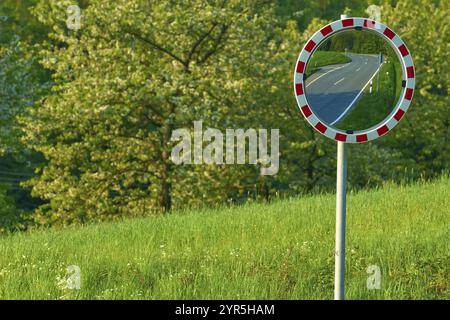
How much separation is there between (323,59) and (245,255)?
11.2ft

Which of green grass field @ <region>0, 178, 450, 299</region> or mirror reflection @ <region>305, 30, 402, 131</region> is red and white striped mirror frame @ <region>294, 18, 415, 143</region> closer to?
mirror reflection @ <region>305, 30, 402, 131</region>

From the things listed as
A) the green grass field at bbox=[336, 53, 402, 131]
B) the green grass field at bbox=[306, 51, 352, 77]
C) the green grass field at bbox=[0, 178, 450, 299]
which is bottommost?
the green grass field at bbox=[0, 178, 450, 299]

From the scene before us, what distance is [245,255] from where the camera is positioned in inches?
353

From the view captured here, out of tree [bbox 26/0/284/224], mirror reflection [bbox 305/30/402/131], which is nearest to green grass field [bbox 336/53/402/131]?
mirror reflection [bbox 305/30/402/131]

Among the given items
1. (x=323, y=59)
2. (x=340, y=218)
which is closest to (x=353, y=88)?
(x=323, y=59)

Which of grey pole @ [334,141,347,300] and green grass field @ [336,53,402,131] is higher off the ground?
green grass field @ [336,53,402,131]

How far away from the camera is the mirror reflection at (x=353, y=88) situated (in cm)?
611

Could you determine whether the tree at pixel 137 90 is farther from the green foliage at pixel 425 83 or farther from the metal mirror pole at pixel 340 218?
the metal mirror pole at pixel 340 218

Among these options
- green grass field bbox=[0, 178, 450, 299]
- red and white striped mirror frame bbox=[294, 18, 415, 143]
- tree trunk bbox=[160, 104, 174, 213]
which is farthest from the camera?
tree trunk bbox=[160, 104, 174, 213]

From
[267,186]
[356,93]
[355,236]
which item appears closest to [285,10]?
[267,186]

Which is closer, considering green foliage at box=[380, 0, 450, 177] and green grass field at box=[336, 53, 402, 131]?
green grass field at box=[336, 53, 402, 131]

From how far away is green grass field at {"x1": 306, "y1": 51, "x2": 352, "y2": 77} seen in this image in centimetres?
610

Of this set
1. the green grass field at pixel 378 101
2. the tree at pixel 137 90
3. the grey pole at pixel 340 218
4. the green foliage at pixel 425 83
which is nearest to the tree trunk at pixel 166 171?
the tree at pixel 137 90

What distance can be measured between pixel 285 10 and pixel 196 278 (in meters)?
43.8
